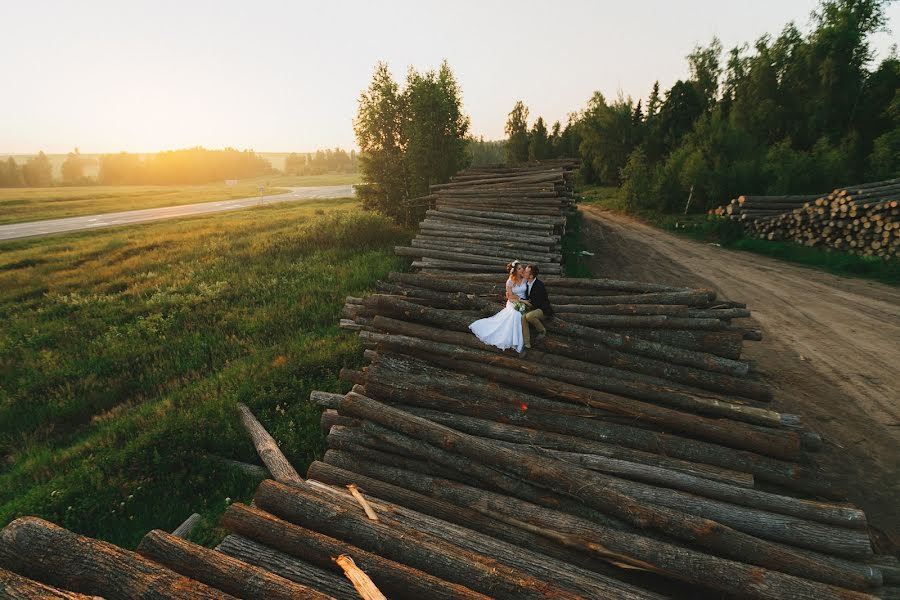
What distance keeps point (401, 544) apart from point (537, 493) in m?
1.59

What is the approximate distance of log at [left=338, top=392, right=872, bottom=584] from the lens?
139 inches

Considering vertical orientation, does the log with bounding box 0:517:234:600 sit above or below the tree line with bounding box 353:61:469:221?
below

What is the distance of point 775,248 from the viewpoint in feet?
59.8

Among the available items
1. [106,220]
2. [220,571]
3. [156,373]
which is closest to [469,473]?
[220,571]

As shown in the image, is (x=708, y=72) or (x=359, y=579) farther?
(x=708, y=72)

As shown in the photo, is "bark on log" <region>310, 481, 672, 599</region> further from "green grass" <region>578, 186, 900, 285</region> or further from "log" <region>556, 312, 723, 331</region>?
"green grass" <region>578, 186, 900, 285</region>

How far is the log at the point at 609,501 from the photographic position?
353 cm

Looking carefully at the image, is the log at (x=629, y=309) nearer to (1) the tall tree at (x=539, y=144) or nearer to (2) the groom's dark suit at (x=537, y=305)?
(2) the groom's dark suit at (x=537, y=305)

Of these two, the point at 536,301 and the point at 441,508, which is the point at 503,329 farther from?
the point at 441,508

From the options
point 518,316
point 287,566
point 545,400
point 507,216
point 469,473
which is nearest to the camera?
point 287,566

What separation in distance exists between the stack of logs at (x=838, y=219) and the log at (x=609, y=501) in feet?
61.1

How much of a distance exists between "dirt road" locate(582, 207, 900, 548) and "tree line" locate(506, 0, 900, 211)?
36.3 ft

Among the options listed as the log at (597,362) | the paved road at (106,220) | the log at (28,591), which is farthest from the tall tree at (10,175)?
the log at (28,591)

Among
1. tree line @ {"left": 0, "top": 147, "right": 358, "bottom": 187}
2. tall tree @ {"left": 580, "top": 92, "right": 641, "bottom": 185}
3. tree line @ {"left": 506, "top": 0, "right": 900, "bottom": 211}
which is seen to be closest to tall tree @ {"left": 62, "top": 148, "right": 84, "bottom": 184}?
tree line @ {"left": 0, "top": 147, "right": 358, "bottom": 187}
